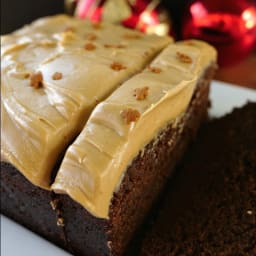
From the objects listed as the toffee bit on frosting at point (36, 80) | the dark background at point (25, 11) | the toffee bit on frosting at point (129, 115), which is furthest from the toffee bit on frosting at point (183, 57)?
the dark background at point (25, 11)

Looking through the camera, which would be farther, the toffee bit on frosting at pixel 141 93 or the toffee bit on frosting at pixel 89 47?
the toffee bit on frosting at pixel 89 47

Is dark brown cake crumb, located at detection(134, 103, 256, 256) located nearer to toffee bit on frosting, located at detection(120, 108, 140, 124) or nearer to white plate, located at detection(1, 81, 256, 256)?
white plate, located at detection(1, 81, 256, 256)

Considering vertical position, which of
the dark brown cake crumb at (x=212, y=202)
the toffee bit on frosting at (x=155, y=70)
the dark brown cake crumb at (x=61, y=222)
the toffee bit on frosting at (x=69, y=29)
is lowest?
the dark brown cake crumb at (x=212, y=202)

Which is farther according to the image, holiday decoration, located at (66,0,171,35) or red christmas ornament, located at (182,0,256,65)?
holiday decoration, located at (66,0,171,35)

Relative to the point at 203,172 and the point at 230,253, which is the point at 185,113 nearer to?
the point at 203,172

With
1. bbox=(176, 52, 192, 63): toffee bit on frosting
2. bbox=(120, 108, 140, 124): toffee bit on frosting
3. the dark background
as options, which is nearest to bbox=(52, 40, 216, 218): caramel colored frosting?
A: bbox=(120, 108, 140, 124): toffee bit on frosting

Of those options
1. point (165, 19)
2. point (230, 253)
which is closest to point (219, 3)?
point (165, 19)

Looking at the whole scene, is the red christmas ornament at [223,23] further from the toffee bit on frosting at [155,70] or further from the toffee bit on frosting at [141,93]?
the toffee bit on frosting at [141,93]

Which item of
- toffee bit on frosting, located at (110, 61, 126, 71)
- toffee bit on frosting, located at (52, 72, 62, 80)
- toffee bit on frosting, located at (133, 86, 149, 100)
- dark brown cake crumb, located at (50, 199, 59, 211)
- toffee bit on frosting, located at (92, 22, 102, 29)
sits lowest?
dark brown cake crumb, located at (50, 199, 59, 211)
